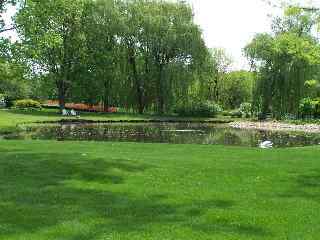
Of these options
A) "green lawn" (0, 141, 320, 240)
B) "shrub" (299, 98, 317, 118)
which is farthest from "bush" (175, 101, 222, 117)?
"green lawn" (0, 141, 320, 240)

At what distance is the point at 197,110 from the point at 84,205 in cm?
5155

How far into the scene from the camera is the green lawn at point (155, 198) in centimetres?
723

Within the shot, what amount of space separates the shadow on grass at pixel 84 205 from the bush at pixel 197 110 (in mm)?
47015

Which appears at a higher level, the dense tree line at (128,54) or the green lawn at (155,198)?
the dense tree line at (128,54)

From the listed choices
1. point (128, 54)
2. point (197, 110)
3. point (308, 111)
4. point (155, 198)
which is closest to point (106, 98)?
point (128, 54)

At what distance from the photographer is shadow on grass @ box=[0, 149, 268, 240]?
7312 mm

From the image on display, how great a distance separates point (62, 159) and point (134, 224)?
20.2 feet

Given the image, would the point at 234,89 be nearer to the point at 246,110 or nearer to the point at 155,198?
the point at 246,110

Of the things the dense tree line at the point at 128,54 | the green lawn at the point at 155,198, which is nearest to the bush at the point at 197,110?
the dense tree line at the point at 128,54

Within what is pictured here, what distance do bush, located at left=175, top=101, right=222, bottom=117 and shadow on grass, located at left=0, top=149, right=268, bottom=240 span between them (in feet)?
154

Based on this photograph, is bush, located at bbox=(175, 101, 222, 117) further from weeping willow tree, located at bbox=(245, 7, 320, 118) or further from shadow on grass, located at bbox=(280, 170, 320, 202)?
shadow on grass, located at bbox=(280, 170, 320, 202)

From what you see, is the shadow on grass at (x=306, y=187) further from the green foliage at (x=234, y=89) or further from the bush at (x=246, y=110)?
the green foliage at (x=234, y=89)

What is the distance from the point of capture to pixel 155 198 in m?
9.16

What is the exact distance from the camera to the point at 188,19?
58125 mm
